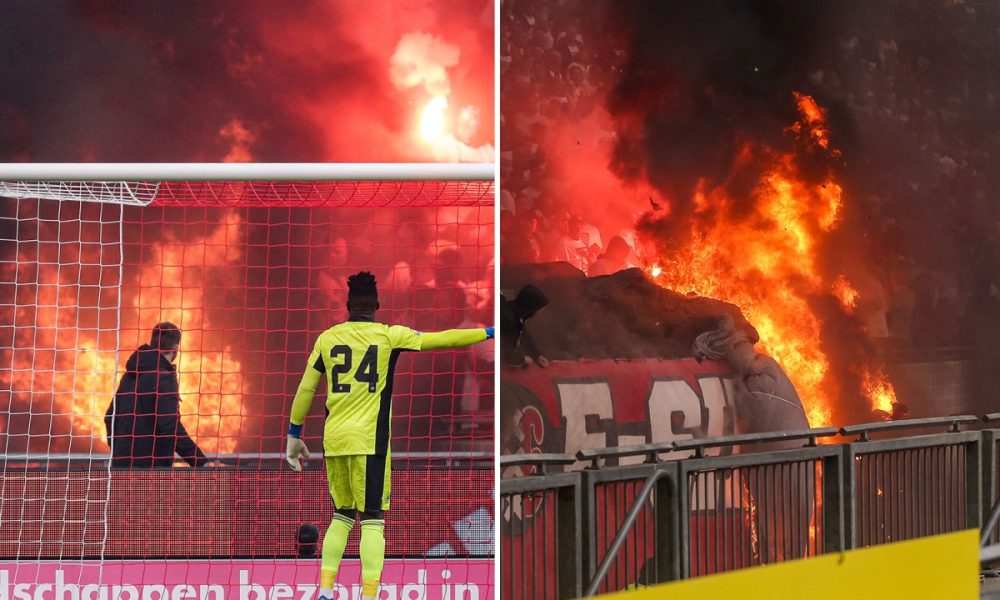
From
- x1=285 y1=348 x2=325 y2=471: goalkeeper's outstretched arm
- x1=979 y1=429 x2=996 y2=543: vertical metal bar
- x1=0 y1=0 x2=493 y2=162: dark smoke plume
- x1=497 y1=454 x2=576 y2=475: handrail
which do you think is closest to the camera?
x1=497 y1=454 x2=576 y2=475: handrail

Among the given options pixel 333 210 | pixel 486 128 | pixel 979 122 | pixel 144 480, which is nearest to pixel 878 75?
pixel 979 122

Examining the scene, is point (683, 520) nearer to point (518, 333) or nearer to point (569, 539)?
point (569, 539)

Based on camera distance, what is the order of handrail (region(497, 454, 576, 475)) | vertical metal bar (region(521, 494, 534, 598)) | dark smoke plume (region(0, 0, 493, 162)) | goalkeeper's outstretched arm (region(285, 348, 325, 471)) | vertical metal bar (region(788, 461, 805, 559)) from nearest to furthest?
handrail (region(497, 454, 576, 475))
vertical metal bar (region(521, 494, 534, 598))
vertical metal bar (region(788, 461, 805, 559))
goalkeeper's outstretched arm (region(285, 348, 325, 471))
dark smoke plume (region(0, 0, 493, 162))

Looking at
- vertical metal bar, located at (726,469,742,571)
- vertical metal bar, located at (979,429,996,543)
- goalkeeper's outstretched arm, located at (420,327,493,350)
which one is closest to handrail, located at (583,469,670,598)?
vertical metal bar, located at (726,469,742,571)

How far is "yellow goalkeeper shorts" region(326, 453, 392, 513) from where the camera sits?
11.9 feet

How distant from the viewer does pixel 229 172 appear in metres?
3.09

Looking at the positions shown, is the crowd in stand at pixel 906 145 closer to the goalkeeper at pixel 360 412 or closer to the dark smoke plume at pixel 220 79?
the goalkeeper at pixel 360 412

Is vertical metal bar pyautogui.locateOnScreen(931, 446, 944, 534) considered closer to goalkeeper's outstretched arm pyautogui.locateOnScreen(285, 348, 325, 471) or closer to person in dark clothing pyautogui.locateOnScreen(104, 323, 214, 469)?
goalkeeper's outstretched arm pyautogui.locateOnScreen(285, 348, 325, 471)

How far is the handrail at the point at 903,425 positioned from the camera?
106 inches

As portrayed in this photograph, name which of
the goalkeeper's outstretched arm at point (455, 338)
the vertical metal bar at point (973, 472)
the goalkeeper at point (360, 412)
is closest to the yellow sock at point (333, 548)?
the goalkeeper at point (360, 412)

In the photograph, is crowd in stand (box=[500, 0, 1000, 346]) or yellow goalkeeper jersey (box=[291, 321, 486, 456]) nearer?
crowd in stand (box=[500, 0, 1000, 346])

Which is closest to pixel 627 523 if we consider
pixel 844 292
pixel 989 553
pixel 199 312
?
pixel 844 292

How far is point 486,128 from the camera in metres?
6.39

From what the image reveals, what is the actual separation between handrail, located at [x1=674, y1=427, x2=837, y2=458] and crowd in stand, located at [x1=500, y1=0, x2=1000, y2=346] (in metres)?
0.32
